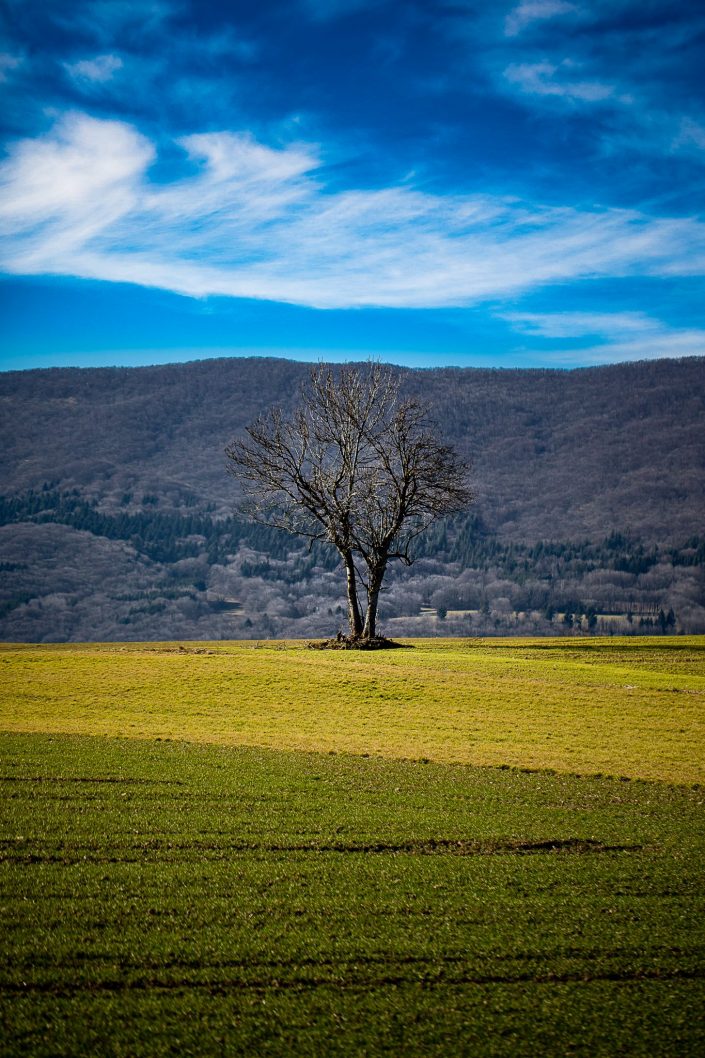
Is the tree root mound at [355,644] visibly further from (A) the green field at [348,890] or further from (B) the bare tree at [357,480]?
(A) the green field at [348,890]

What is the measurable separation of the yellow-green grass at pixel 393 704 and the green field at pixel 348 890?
27cm

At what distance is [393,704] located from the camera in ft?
94.9

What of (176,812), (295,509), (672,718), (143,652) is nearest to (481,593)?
(295,509)

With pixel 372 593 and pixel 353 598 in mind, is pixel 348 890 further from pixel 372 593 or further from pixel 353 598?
pixel 353 598

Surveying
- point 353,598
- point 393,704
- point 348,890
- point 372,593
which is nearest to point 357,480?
point 372,593

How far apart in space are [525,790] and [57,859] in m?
9.49

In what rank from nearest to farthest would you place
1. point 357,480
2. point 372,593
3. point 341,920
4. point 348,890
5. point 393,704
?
point 341,920 < point 348,890 < point 393,704 < point 372,593 < point 357,480

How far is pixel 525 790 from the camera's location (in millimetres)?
17156

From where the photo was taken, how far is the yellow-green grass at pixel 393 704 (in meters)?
22.0

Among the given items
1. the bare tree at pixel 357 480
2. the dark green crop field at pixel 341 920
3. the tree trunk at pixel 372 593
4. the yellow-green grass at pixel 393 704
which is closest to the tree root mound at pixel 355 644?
the bare tree at pixel 357 480

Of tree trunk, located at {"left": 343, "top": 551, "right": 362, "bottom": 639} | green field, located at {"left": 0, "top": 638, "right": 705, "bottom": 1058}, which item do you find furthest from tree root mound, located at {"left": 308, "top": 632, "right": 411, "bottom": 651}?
green field, located at {"left": 0, "top": 638, "right": 705, "bottom": 1058}

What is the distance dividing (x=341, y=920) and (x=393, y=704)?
1928 centimetres

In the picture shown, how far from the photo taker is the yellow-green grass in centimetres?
2198

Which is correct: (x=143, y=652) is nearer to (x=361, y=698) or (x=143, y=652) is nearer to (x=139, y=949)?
(x=361, y=698)
